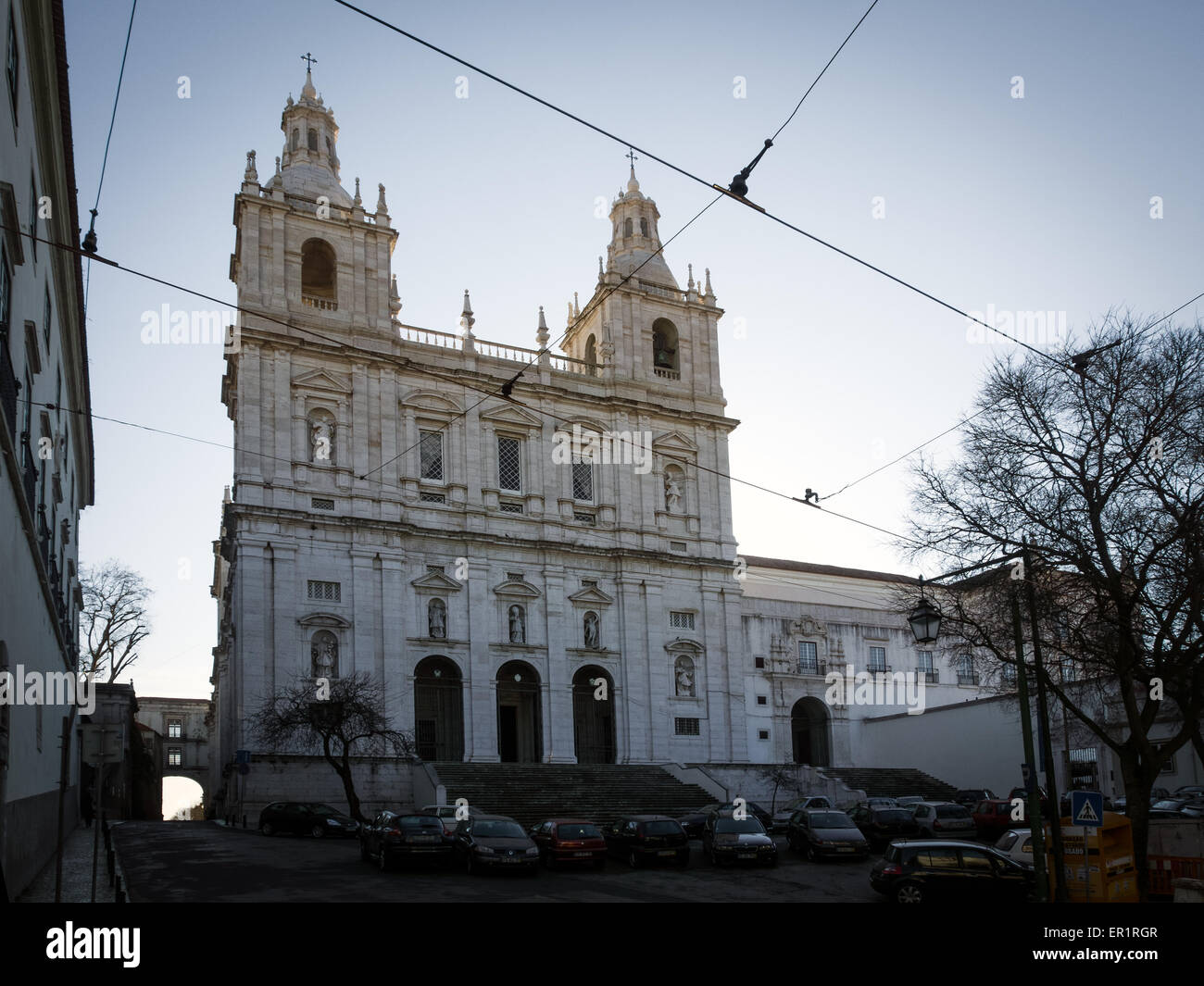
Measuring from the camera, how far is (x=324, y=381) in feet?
148

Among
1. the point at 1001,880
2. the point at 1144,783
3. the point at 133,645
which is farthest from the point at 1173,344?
the point at 133,645

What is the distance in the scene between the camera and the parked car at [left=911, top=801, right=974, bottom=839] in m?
31.8

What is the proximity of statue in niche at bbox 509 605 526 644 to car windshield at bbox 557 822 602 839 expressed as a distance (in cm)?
2113

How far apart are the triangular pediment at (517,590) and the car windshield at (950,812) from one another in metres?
20.5

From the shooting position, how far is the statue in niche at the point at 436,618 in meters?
45.3

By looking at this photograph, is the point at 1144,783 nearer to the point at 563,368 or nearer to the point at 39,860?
the point at 39,860

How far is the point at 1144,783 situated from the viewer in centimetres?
1992

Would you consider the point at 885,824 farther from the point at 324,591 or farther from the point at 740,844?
the point at 324,591

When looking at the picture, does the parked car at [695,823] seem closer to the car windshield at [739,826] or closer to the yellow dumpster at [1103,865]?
the car windshield at [739,826]

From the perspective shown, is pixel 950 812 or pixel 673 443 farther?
pixel 673 443

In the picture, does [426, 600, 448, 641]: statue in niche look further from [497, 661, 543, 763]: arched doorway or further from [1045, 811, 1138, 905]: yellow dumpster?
[1045, 811, 1138, 905]: yellow dumpster

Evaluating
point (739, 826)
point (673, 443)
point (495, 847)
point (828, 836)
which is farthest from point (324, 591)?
point (828, 836)

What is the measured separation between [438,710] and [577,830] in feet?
68.2

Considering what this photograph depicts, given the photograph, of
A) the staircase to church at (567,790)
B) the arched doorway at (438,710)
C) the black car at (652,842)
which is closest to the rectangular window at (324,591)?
the arched doorway at (438,710)
